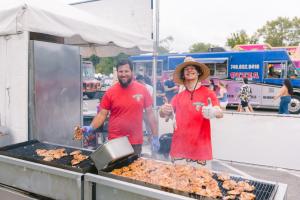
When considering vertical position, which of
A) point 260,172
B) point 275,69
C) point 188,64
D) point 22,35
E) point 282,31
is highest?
point 282,31

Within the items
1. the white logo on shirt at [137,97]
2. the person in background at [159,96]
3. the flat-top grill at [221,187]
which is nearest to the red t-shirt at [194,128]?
the white logo on shirt at [137,97]

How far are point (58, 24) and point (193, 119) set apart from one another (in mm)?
1871

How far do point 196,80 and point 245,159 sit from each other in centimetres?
273

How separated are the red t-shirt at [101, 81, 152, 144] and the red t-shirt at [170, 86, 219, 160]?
1.95 ft

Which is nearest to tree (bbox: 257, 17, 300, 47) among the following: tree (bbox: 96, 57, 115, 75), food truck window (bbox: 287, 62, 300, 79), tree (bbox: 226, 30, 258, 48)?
tree (bbox: 226, 30, 258, 48)

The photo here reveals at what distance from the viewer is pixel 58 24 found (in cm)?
334

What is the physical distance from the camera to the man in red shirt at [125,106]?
143 inches

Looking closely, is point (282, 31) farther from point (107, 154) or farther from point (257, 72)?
point (107, 154)

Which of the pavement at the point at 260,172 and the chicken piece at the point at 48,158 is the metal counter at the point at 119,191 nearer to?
the chicken piece at the point at 48,158

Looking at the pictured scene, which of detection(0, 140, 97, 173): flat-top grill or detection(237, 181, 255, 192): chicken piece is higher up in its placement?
detection(0, 140, 97, 173): flat-top grill

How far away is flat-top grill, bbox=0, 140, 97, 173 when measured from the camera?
2436 millimetres

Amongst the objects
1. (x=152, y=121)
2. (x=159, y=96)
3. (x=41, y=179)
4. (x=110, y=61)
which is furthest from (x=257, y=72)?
Result: (x=41, y=179)

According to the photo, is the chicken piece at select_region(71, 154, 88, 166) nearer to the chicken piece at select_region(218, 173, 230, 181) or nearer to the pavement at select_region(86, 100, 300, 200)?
the chicken piece at select_region(218, 173, 230, 181)

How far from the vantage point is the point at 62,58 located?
3881 millimetres
